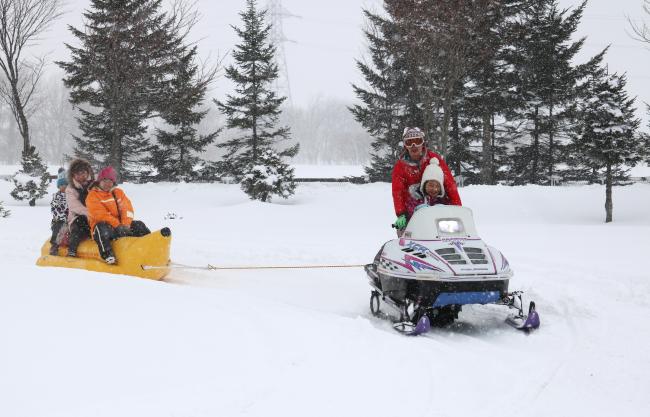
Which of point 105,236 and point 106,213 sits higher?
point 106,213

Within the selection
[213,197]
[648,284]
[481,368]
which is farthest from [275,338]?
[213,197]

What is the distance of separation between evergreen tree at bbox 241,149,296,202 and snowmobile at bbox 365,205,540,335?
654 inches

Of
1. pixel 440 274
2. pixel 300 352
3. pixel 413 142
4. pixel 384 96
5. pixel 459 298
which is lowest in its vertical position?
pixel 300 352

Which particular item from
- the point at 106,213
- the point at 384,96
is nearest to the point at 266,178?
the point at 384,96

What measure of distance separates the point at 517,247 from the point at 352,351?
8.42m

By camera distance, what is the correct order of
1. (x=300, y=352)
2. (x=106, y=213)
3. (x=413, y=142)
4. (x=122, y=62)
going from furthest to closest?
(x=122, y=62)
(x=106, y=213)
(x=413, y=142)
(x=300, y=352)

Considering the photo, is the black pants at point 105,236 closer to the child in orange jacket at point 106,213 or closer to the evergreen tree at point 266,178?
the child in orange jacket at point 106,213

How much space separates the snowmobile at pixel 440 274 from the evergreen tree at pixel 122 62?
19299mm

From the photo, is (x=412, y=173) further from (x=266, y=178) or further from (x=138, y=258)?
(x=266, y=178)

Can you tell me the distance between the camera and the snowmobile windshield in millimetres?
5859

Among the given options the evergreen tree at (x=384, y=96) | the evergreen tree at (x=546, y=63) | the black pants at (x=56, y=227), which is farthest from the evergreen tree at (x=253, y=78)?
the black pants at (x=56, y=227)

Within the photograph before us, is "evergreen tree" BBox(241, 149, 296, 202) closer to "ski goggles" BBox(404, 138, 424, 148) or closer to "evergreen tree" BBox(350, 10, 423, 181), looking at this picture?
"evergreen tree" BBox(350, 10, 423, 181)

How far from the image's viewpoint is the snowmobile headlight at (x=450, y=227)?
586 centimetres

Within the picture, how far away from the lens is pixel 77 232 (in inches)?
Answer: 327
